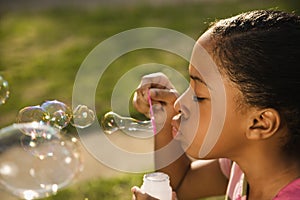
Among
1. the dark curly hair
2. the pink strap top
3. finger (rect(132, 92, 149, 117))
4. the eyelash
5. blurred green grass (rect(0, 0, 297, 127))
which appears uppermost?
the dark curly hair

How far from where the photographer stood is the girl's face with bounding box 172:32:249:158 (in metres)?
1.54

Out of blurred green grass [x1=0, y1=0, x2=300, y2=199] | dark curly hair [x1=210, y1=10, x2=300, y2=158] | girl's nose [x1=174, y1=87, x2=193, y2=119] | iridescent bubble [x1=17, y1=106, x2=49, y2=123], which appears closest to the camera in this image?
dark curly hair [x1=210, y1=10, x2=300, y2=158]

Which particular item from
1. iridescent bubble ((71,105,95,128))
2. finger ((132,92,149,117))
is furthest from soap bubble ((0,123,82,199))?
finger ((132,92,149,117))

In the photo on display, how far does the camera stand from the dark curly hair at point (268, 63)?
58.9 inches

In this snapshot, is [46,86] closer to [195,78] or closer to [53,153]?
[53,153]

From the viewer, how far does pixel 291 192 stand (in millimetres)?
1520

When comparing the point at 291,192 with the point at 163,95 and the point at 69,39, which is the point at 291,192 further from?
the point at 69,39

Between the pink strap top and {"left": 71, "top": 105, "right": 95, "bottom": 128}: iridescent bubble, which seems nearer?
the pink strap top

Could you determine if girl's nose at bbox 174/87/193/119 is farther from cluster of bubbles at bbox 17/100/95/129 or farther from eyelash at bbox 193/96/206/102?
cluster of bubbles at bbox 17/100/95/129

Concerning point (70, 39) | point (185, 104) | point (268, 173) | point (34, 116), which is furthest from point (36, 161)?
point (70, 39)

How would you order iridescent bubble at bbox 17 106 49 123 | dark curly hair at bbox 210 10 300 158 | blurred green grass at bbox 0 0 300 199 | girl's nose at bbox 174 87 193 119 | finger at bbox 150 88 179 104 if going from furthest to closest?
blurred green grass at bbox 0 0 300 199
iridescent bubble at bbox 17 106 49 123
finger at bbox 150 88 179 104
girl's nose at bbox 174 87 193 119
dark curly hair at bbox 210 10 300 158

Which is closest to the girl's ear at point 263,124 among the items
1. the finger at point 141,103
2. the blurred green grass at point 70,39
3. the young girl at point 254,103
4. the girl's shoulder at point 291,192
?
the young girl at point 254,103

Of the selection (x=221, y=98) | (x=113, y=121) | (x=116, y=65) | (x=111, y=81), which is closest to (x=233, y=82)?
(x=221, y=98)

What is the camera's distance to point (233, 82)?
1.53m
